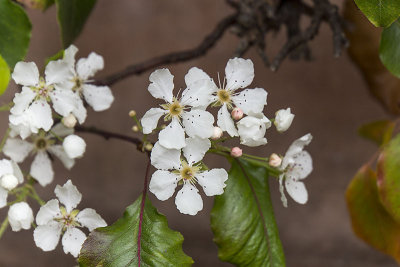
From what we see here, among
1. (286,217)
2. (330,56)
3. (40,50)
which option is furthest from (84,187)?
(330,56)

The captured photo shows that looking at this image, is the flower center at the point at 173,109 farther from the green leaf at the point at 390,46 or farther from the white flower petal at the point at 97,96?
the green leaf at the point at 390,46

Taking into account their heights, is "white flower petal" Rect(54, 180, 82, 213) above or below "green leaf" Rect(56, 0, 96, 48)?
below

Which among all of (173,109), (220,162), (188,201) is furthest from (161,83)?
(220,162)

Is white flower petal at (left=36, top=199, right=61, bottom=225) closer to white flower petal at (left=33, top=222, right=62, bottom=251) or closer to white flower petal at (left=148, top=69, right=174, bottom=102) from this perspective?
white flower petal at (left=33, top=222, right=62, bottom=251)

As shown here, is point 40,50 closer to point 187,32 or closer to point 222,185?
point 187,32

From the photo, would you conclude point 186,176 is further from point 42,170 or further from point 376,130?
point 376,130

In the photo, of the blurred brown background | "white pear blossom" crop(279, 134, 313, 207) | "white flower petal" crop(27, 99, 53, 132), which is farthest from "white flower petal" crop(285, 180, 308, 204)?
the blurred brown background
